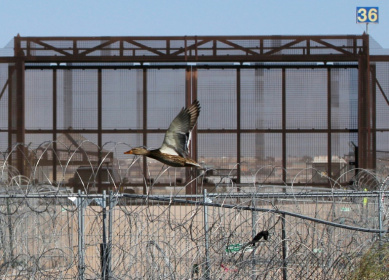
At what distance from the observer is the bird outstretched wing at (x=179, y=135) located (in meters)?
7.13

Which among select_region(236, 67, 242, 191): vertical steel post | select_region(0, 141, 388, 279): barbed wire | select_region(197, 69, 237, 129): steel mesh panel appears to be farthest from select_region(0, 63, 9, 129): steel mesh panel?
select_region(0, 141, 388, 279): barbed wire

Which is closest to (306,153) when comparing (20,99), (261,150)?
(261,150)

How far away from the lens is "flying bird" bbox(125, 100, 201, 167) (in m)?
→ 6.83

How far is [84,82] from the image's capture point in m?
17.3

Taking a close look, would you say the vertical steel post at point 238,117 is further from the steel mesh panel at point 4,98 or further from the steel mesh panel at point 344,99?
the steel mesh panel at point 4,98

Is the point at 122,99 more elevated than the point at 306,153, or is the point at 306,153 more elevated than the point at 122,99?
the point at 122,99

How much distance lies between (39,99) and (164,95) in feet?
10.3

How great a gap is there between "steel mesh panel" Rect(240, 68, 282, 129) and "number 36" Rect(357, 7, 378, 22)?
2389 millimetres

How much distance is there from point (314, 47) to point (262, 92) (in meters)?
1.70

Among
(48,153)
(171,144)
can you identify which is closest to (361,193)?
(171,144)

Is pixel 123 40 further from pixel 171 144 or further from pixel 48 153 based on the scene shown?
pixel 171 144

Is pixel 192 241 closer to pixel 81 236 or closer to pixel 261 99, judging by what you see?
pixel 81 236

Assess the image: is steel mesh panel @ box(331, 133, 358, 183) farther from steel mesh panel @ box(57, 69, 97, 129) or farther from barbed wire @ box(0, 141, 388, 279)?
barbed wire @ box(0, 141, 388, 279)

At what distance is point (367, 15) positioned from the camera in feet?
56.5
